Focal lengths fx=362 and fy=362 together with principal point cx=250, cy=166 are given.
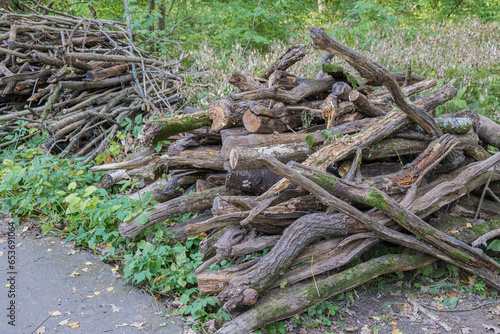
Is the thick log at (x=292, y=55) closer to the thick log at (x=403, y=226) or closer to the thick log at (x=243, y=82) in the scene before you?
the thick log at (x=243, y=82)

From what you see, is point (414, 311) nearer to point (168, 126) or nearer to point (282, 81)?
point (282, 81)

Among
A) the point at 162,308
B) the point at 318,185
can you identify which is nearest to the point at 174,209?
the point at 162,308

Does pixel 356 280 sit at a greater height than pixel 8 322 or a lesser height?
greater

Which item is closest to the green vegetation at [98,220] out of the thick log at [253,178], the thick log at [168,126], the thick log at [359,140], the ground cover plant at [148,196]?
the ground cover plant at [148,196]

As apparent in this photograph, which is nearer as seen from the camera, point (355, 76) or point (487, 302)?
point (487, 302)

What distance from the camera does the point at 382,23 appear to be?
900cm

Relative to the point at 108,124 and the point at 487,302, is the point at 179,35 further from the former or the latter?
the point at 487,302

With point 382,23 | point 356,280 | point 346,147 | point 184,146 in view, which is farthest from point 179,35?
point 356,280

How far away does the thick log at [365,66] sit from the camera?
314cm

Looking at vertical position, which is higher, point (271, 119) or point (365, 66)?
point (365, 66)

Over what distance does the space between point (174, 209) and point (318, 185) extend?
1960 millimetres

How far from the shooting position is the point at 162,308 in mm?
3488

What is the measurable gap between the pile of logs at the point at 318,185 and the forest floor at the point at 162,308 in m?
0.24

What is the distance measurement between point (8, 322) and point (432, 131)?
15.3 ft
